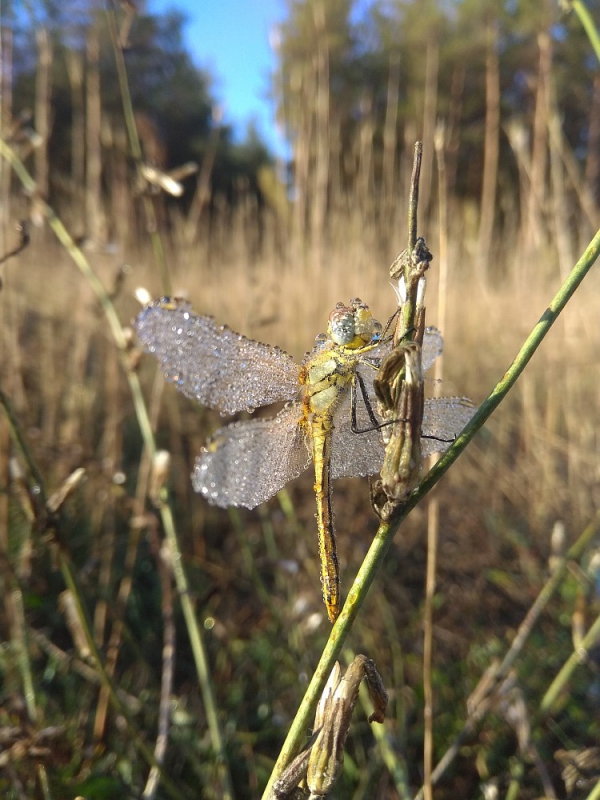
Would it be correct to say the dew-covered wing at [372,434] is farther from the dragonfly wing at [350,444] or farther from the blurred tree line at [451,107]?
the blurred tree line at [451,107]

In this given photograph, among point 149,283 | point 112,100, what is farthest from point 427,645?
point 112,100

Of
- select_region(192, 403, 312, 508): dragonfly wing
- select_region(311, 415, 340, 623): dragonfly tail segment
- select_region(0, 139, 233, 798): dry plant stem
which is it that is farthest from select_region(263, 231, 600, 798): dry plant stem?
select_region(0, 139, 233, 798): dry plant stem

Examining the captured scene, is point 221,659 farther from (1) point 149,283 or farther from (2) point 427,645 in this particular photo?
(1) point 149,283

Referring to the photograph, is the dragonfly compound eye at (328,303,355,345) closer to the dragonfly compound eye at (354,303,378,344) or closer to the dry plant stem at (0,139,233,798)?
the dragonfly compound eye at (354,303,378,344)

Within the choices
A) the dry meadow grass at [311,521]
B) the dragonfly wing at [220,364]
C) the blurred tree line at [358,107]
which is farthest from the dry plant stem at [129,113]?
the dragonfly wing at [220,364]

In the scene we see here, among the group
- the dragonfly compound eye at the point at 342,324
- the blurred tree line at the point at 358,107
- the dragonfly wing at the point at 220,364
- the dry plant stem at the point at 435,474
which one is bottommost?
the dry plant stem at the point at 435,474

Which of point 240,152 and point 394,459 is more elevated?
point 240,152
